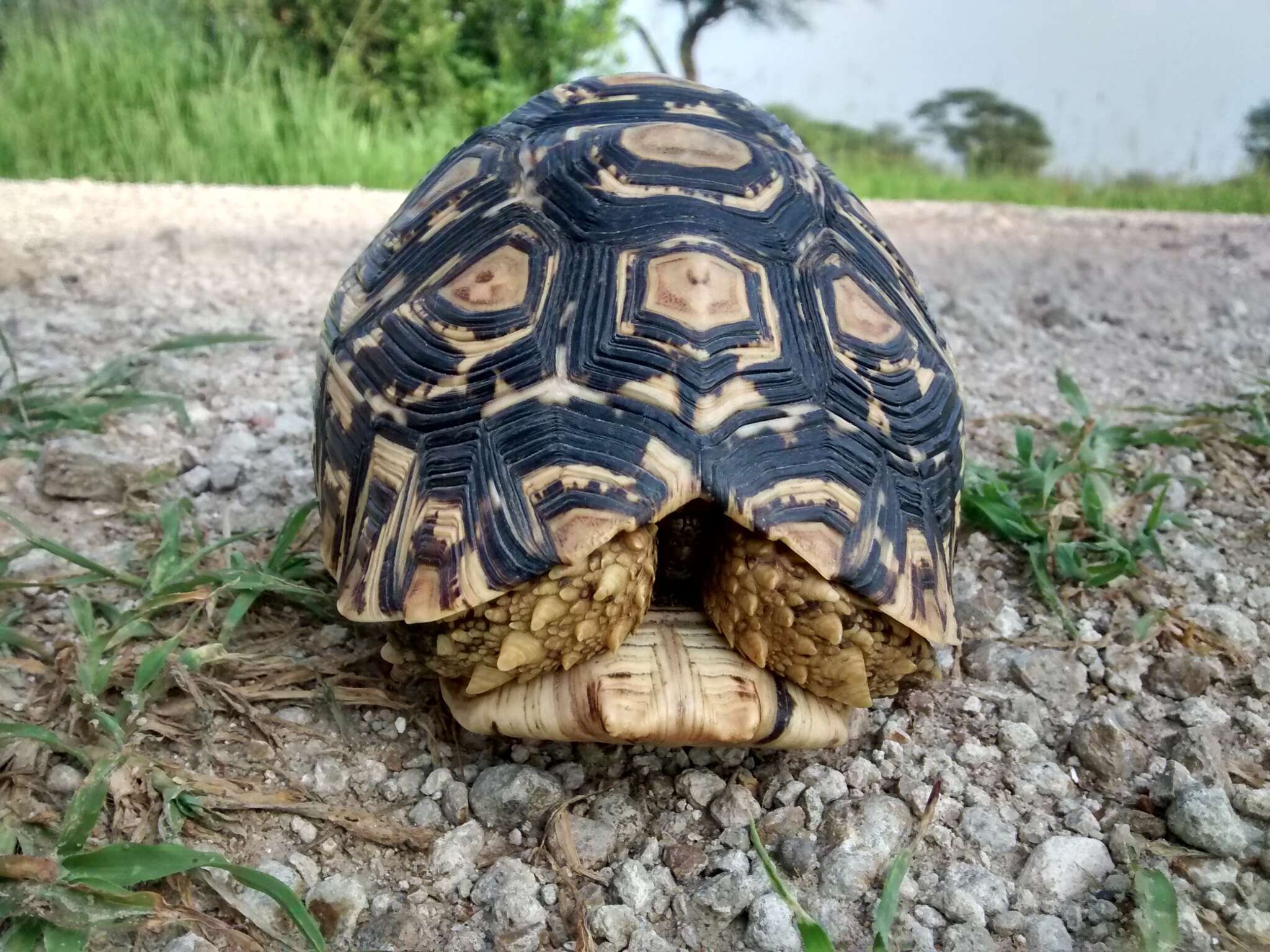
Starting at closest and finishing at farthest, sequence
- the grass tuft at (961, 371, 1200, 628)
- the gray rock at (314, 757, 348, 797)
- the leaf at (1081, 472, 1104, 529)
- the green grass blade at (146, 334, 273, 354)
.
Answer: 1. the gray rock at (314, 757, 348, 797)
2. the grass tuft at (961, 371, 1200, 628)
3. the leaf at (1081, 472, 1104, 529)
4. the green grass blade at (146, 334, 273, 354)

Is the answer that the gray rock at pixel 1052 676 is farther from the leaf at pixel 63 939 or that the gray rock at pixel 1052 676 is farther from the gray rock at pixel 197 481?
the gray rock at pixel 197 481

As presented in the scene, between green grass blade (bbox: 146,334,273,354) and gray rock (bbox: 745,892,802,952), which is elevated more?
green grass blade (bbox: 146,334,273,354)

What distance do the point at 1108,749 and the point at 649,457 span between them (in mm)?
953

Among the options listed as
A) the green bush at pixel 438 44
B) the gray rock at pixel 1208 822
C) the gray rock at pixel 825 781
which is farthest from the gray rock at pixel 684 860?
the green bush at pixel 438 44

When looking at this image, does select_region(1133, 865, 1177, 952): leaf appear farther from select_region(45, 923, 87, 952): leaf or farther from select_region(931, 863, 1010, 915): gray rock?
select_region(45, 923, 87, 952): leaf

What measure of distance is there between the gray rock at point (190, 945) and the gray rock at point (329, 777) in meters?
0.31

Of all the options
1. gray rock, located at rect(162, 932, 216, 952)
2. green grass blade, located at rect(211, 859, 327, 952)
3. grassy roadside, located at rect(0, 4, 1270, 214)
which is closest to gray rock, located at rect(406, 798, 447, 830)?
green grass blade, located at rect(211, 859, 327, 952)

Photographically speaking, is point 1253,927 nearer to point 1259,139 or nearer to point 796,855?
point 796,855

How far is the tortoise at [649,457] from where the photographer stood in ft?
4.52

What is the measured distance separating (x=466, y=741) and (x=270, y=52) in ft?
27.9

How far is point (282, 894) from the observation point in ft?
4.26

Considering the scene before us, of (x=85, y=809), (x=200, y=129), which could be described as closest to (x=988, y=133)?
(x=200, y=129)

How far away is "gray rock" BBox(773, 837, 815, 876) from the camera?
145cm

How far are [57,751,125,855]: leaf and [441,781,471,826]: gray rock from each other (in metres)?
0.49
